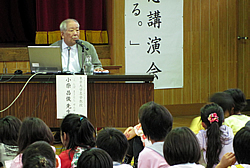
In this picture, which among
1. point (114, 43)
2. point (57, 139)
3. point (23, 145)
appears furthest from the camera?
point (114, 43)

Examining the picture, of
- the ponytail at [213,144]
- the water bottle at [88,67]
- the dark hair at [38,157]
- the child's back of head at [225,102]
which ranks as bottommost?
the ponytail at [213,144]

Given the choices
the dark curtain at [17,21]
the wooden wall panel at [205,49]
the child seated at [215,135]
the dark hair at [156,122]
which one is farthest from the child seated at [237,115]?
the dark curtain at [17,21]

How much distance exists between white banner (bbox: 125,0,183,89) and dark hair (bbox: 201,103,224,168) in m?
3.14

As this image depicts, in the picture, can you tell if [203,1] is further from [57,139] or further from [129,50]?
[57,139]

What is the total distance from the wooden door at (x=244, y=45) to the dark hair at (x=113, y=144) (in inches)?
197

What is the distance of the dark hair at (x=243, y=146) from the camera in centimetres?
166

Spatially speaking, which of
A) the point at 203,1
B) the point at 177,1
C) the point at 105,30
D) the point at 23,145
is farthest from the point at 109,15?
the point at 23,145

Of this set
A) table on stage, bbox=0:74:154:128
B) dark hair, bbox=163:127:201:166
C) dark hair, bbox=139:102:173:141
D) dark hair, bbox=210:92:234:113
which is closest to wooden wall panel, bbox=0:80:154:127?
table on stage, bbox=0:74:154:128

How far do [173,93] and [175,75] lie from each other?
0.93 ft

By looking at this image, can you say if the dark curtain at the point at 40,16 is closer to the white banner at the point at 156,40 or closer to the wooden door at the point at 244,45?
the white banner at the point at 156,40

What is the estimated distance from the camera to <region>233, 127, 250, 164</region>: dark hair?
166cm

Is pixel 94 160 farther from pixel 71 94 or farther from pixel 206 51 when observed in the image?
pixel 206 51

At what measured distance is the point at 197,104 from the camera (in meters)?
6.01

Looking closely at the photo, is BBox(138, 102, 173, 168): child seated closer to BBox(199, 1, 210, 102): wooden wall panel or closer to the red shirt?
the red shirt
